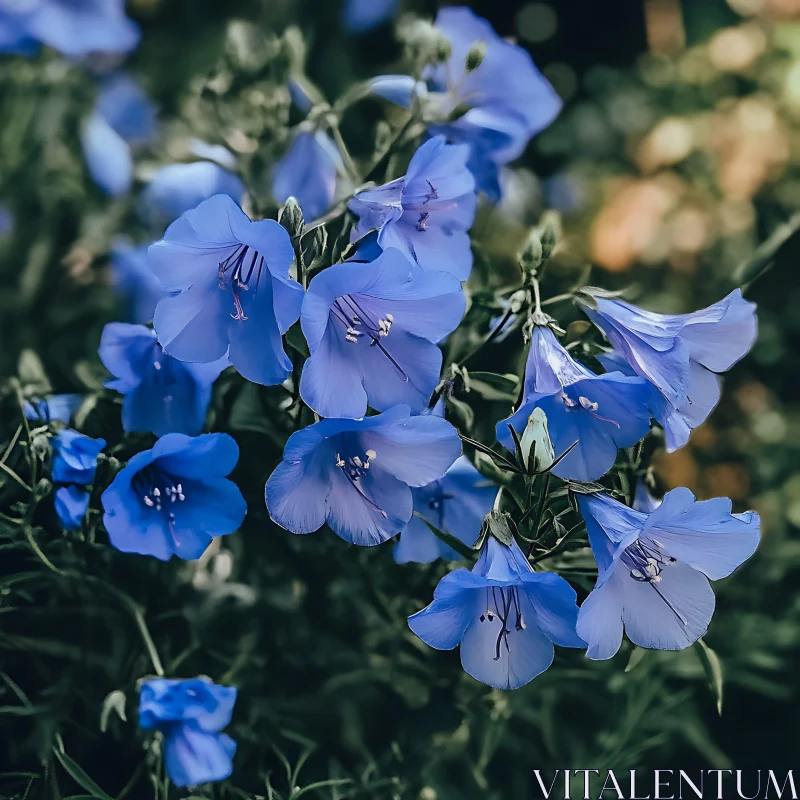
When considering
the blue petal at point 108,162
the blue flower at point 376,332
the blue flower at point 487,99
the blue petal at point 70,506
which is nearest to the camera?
the blue flower at point 376,332

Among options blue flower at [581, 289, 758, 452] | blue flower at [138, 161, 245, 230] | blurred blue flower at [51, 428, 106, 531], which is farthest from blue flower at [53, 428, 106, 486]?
blue flower at [581, 289, 758, 452]

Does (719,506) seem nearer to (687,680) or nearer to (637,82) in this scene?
(687,680)

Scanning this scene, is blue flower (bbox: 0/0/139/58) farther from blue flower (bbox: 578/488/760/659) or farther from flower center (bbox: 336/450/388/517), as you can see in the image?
blue flower (bbox: 578/488/760/659)

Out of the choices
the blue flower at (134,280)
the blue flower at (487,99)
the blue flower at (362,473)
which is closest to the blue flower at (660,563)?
the blue flower at (362,473)

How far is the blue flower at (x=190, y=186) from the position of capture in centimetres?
69

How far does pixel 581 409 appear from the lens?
517mm

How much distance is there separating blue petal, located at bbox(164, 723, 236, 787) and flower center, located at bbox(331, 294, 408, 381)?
0.28 meters

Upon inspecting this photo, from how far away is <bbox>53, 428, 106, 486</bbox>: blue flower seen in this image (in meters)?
0.56

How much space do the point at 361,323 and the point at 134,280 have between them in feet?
1.31

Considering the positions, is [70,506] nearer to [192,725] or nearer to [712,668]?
[192,725]

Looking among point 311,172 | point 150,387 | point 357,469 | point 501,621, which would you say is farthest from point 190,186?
point 501,621

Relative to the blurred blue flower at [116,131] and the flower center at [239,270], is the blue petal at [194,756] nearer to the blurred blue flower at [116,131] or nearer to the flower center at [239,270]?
the flower center at [239,270]

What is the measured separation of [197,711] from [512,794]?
0.35m

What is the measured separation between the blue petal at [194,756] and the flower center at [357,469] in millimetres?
212
